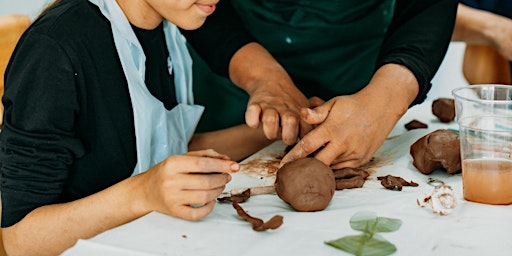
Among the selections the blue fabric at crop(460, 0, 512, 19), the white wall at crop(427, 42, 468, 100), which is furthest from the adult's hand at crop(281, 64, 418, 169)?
the white wall at crop(427, 42, 468, 100)

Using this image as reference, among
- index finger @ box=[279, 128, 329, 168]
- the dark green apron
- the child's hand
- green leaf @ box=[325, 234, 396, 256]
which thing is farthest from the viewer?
the dark green apron

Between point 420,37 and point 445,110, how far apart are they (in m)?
0.22

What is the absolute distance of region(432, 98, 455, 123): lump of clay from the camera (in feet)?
5.14

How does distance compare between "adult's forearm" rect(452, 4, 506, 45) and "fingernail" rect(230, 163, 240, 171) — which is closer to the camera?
"fingernail" rect(230, 163, 240, 171)

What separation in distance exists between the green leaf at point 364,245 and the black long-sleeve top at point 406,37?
1.86 feet

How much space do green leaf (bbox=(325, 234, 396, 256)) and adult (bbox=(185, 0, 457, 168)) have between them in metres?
0.34

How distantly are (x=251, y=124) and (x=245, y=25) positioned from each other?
0.59 m

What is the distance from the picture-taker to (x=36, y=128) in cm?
112

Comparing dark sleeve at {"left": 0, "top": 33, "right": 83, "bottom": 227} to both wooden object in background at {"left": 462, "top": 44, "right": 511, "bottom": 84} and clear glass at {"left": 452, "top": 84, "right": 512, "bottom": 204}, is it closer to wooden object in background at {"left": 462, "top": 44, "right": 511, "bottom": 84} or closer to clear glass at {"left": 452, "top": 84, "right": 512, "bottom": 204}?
clear glass at {"left": 452, "top": 84, "right": 512, "bottom": 204}

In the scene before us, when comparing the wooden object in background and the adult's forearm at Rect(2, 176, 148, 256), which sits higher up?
the adult's forearm at Rect(2, 176, 148, 256)

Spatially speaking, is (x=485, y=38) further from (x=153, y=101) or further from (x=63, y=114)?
(x=63, y=114)

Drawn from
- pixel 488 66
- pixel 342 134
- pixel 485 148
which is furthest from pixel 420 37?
pixel 488 66

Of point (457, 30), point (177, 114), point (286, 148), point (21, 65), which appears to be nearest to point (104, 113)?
point (21, 65)

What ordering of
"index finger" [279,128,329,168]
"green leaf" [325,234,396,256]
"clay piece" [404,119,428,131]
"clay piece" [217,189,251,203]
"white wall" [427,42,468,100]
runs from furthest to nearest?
1. "white wall" [427,42,468,100]
2. "clay piece" [404,119,428,131]
3. "index finger" [279,128,329,168]
4. "clay piece" [217,189,251,203]
5. "green leaf" [325,234,396,256]
